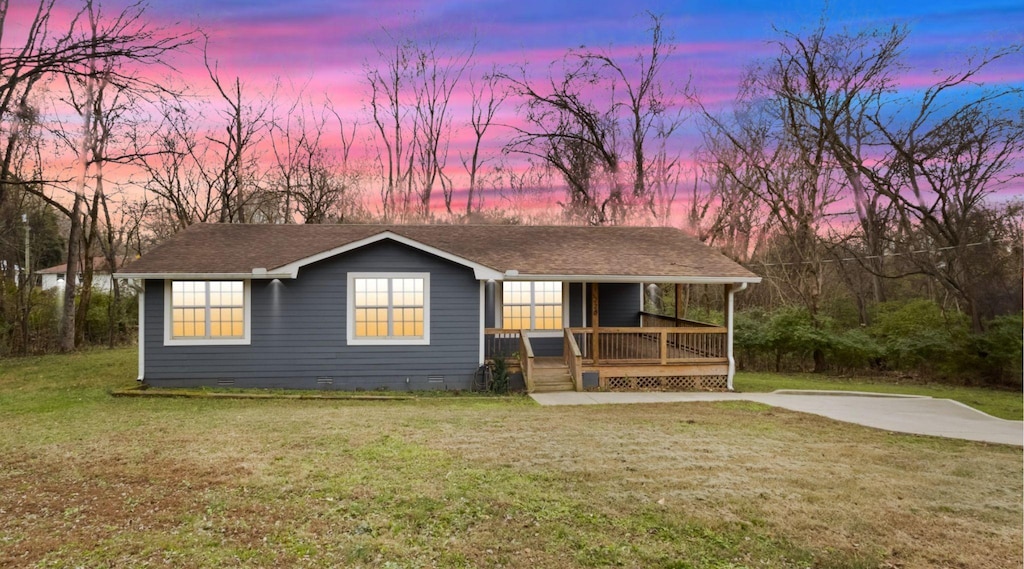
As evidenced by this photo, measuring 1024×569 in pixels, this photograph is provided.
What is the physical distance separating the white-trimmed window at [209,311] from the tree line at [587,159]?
8990 millimetres

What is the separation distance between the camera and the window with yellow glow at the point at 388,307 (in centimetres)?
1286

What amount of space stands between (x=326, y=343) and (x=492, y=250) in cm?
475

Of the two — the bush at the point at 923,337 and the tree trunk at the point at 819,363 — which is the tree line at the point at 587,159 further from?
the bush at the point at 923,337

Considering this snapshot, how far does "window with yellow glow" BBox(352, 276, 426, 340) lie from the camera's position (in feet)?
42.2

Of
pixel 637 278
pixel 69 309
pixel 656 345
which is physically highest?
pixel 637 278

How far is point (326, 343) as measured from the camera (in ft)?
41.8

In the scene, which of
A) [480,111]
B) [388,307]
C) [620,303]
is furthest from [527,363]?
[480,111]

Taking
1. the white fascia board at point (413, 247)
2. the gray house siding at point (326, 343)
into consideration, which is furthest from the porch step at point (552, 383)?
the white fascia board at point (413, 247)

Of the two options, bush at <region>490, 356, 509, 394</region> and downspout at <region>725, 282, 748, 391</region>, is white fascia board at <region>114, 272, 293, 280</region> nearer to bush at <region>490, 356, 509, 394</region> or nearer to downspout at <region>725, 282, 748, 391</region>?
bush at <region>490, 356, 509, 394</region>

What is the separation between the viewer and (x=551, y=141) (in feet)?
94.5

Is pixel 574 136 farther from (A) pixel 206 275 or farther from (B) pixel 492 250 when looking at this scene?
(A) pixel 206 275

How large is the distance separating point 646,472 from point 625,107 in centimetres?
2464

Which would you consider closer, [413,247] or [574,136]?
[413,247]

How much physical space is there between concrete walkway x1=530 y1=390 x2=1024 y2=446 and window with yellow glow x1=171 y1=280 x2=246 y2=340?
666 centimetres
